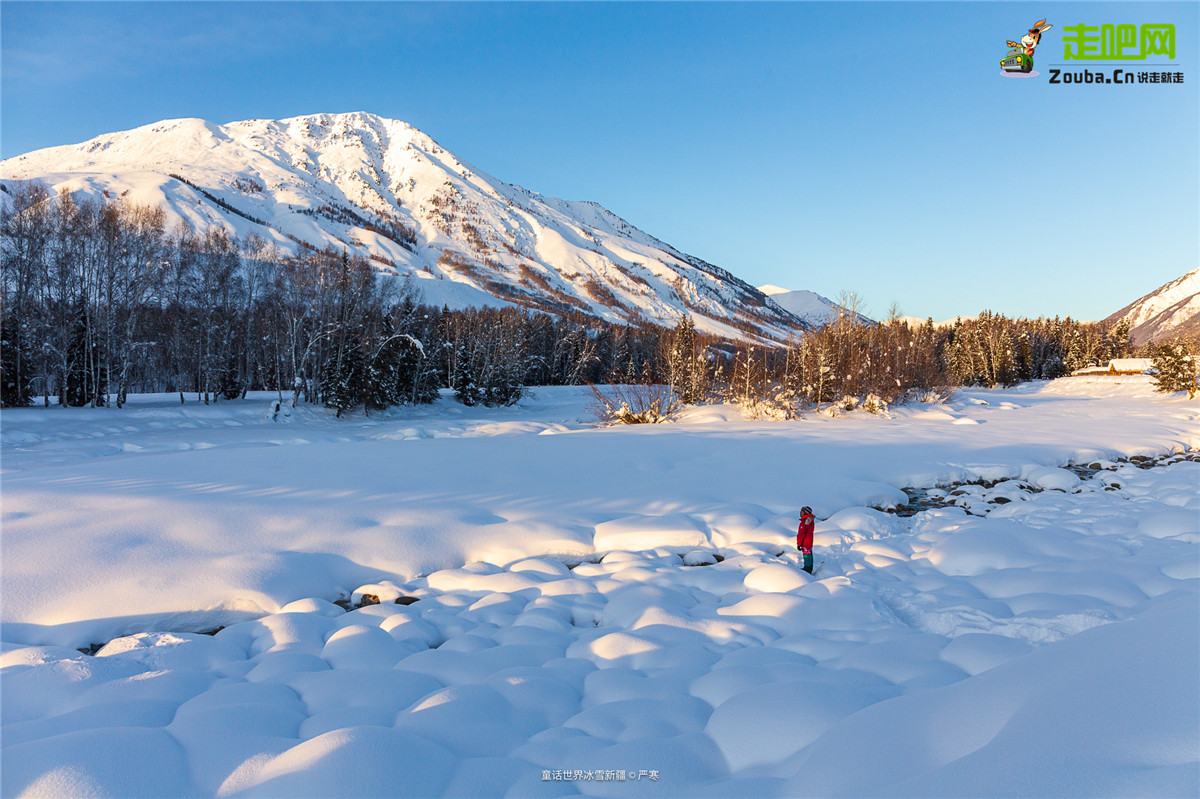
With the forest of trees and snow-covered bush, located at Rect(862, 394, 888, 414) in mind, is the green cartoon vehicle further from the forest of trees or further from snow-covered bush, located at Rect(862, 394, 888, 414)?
snow-covered bush, located at Rect(862, 394, 888, 414)

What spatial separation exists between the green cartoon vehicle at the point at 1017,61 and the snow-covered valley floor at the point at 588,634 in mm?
6307

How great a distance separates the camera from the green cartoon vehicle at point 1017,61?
8406 millimetres

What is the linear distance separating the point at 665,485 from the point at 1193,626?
18.9 ft

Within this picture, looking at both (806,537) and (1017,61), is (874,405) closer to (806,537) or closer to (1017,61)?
(1017,61)

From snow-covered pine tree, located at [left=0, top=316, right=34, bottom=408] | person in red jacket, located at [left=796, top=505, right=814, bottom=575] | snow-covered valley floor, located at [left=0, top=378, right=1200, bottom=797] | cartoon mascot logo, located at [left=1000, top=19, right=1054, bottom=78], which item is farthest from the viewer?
snow-covered pine tree, located at [left=0, top=316, right=34, bottom=408]

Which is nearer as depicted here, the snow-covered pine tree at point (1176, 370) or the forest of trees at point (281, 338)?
the forest of trees at point (281, 338)

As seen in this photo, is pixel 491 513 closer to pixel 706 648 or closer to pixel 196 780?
pixel 706 648

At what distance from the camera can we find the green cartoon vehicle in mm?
8406

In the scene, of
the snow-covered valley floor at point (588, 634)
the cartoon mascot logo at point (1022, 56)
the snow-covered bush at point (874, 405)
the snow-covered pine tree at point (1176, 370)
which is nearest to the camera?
the snow-covered valley floor at point (588, 634)

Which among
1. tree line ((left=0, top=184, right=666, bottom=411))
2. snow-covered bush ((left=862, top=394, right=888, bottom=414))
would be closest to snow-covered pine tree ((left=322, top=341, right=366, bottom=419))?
tree line ((left=0, top=184, right=666, bottom=411))

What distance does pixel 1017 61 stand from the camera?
27.8 ft

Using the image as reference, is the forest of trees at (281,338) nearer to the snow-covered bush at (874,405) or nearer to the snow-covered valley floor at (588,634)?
the snow-covered bush at (874,405)

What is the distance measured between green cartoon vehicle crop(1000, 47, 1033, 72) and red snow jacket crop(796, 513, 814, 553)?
842cm

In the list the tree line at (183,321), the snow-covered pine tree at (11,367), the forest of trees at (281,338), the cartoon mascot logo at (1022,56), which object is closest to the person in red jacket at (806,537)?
the cartoon mascot logo at (1022,56)
